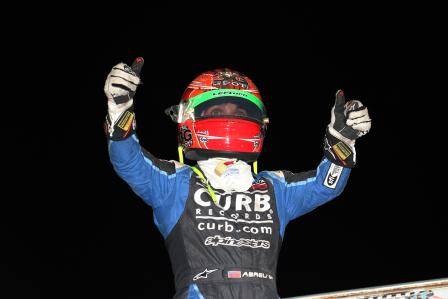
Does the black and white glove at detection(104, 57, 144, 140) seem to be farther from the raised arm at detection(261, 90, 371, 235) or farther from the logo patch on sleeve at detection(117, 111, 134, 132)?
the raised arm at detection(261, 90, 371, 235)

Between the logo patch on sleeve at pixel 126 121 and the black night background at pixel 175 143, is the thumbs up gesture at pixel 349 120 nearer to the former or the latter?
the logo patch on sleeve at pixel 126 121

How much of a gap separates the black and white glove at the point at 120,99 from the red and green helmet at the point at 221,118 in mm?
312

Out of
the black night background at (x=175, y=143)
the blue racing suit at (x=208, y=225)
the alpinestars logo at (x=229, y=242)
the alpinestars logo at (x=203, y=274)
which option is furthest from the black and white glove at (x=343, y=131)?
the black night background at (x=175, y=143)

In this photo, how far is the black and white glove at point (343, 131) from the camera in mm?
2289

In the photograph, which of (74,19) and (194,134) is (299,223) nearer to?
(74,19)

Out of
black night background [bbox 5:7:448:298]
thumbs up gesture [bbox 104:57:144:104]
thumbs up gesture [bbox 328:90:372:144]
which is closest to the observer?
thumbs up gesture [bbox 104:57:144:104]

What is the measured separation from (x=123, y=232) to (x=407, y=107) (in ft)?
7.93

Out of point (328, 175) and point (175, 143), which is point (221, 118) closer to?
point (328, 175)

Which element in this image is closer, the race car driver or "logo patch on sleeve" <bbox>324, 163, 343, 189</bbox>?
the race car driver

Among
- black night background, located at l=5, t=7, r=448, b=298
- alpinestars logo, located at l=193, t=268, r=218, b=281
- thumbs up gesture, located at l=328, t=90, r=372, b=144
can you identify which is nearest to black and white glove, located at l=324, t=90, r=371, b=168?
thumbs up gesture, located at l=328, t=90, r=372, b=144

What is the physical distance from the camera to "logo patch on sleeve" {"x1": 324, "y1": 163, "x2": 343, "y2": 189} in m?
2.37

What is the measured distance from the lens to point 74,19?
4852 millimetres

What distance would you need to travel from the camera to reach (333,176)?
237 cm

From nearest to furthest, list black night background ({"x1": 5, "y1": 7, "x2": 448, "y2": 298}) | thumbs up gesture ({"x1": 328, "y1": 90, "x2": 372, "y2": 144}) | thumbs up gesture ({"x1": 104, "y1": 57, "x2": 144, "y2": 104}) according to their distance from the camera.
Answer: thumbs up gesture ({"x1": 104, "y1": 57, "x2": 144, "y2": 104}), thumbs up gesture ({"x1": 328, "y1": 90, "x2": 372, "y2": 144}), black night background ({"x1": 5, "y1": 7, "x2": 448, "y2": 298})
